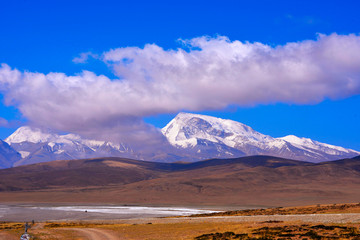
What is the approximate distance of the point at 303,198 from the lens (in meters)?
146

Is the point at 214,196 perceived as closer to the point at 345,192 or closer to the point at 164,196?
the point at 164,196

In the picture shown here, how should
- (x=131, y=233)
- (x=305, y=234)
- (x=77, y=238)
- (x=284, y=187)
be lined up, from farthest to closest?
(x=284, y=187) → (x=131, y=233) → (x=77, y=238) → (x=305, y=234)

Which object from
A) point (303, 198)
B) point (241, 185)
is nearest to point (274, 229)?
point (303, 198)

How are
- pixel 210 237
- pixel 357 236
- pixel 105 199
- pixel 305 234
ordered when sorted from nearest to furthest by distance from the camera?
pixel 357 236
pixel 305 234
pixel 210 237
pixel 105 199

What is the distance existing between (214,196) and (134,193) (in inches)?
1300

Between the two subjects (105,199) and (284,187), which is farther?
Result: (284,187)

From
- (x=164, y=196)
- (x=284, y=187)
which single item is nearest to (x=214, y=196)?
(x=164, y=196)

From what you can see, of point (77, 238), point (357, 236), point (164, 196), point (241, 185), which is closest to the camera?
point (357, 236)

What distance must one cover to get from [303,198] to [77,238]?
118995 millimetres

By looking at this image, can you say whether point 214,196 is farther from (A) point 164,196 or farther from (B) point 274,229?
(B) point 274,229

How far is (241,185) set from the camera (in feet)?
641

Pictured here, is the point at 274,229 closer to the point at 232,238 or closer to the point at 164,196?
the point at 232,238

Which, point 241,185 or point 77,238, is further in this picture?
point 241,185

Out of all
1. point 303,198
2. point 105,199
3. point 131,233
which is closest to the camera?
point 131,233
